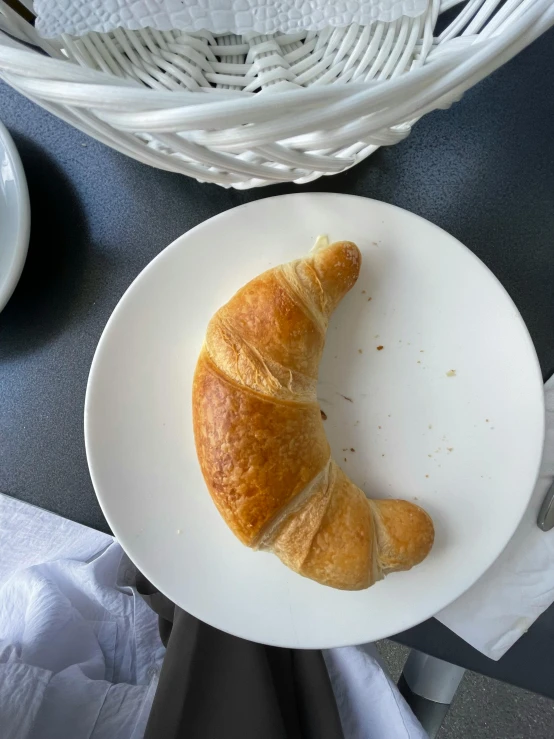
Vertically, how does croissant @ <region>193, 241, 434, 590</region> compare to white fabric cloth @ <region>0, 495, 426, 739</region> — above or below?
above

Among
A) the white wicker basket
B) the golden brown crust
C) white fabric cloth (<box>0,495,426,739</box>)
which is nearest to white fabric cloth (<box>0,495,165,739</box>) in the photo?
white fabric cloth (<box>0,495,426,739</box>)

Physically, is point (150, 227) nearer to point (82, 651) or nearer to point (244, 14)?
point (244, 14)

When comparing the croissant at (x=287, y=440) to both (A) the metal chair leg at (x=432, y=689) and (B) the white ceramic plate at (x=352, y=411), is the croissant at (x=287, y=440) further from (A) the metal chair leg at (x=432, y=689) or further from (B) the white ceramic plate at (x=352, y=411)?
(A) the metal chair leg at (x=432, y=689)

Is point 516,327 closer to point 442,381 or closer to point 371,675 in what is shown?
point 442,381

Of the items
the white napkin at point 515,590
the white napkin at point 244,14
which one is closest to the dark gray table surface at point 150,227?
the white napkin at point 515,590

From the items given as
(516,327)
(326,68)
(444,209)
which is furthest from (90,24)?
(516,327)

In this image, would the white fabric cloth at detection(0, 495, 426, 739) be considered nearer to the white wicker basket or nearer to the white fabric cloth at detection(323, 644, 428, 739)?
the white fabric cloth at detection(323, 644, 428, 739)
